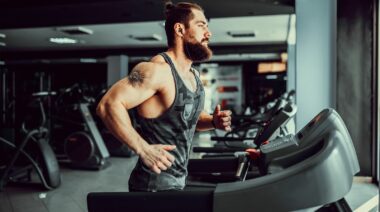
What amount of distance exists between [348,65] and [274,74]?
43.0ft

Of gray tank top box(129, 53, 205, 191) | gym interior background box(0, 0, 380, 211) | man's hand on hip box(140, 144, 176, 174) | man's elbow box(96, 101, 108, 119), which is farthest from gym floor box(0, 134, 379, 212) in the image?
man's hand on hip box(140, 144, 176, 174)

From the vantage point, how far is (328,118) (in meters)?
1.14

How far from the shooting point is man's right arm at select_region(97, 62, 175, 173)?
1.19 meters

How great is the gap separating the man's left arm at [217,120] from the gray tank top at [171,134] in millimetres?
212

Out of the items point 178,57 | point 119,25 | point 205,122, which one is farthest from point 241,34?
point 178,57

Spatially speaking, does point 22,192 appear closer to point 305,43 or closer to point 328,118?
point 305,43

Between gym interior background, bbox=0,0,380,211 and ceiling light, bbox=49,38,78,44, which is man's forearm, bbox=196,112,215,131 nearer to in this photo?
gym interior background, bbox=0,0,380,211

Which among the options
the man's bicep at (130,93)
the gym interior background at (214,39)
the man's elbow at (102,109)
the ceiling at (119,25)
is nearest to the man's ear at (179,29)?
the man's bicep at (130,93)

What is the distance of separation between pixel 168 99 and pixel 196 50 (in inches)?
8.2

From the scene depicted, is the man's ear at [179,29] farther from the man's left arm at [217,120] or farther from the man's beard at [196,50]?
the man's left arm at [217,120]

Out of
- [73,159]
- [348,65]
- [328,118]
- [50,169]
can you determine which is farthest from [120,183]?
[328,118]

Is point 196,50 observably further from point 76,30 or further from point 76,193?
point 76,30

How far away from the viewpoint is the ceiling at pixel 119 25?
5.55 metres

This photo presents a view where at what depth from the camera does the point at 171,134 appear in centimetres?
143
